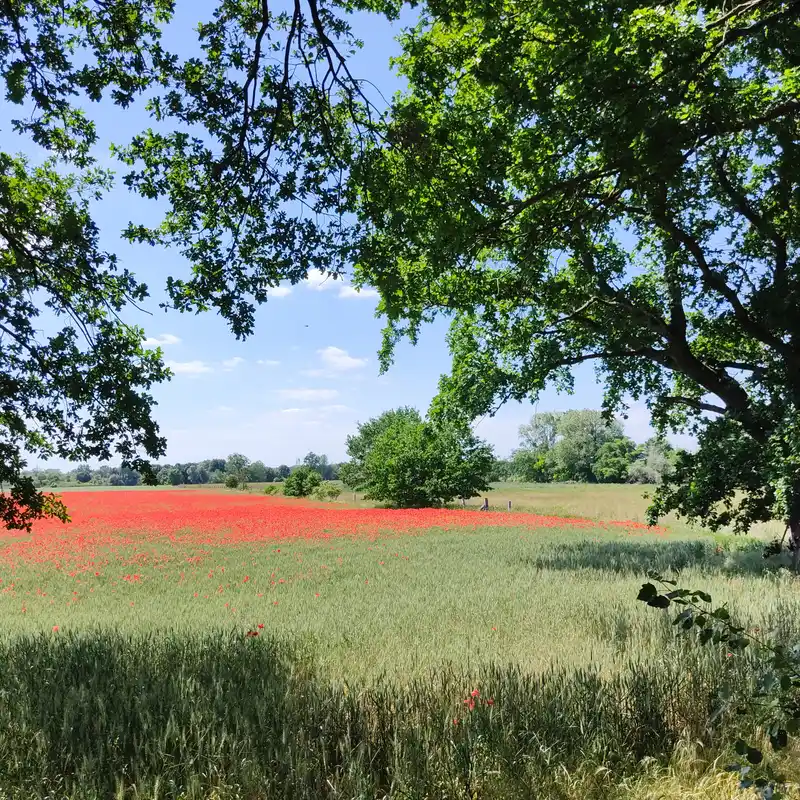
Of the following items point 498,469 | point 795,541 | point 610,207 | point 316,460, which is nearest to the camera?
point 610,207

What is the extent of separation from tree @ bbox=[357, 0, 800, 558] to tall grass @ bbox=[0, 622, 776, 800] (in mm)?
3715

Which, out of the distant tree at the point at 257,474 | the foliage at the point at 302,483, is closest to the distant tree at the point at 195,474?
the distant tree at the point at 257,474

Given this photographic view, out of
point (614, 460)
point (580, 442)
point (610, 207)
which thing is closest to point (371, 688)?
point (610, 207)

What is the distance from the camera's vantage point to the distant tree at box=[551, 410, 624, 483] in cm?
9062

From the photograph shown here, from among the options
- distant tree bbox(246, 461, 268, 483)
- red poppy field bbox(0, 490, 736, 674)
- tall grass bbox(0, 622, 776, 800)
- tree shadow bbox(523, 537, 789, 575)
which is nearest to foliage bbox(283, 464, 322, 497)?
red poppy field bbox(0, 490, 736, 674)

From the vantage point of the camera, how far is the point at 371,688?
186 inches

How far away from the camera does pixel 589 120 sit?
4.94m

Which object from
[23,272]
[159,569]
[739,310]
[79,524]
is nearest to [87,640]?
[23,272]

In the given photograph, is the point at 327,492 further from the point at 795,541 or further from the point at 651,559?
the point at 795,541

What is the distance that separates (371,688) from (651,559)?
13194mm

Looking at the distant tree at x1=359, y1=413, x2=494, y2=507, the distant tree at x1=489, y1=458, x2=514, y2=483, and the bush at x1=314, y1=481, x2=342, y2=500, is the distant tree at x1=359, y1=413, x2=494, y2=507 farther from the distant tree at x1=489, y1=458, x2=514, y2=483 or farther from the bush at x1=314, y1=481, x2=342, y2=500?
the bush at x1=314, y1=481, x2=342, y2=500

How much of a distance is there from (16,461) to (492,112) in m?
8.25

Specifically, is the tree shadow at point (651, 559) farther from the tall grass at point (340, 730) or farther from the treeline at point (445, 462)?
the tall grass at point (340, 730)

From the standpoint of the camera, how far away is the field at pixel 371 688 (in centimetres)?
358
